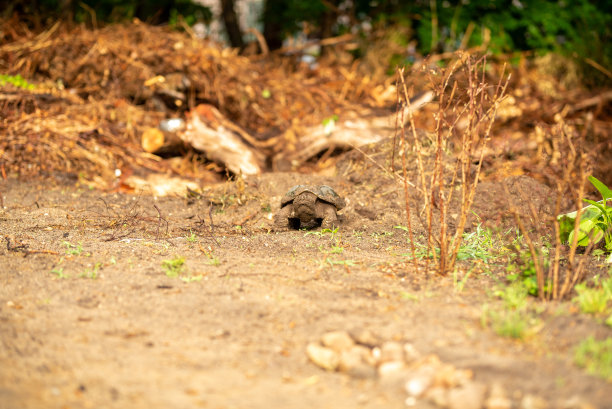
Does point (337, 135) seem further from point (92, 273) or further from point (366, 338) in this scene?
point (366, 338)

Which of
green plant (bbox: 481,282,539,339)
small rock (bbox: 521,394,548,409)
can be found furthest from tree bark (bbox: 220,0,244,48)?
small rock (bbox: 521,394,548,409)

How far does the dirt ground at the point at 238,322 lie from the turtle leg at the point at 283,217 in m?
0.14

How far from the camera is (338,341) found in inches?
91.7

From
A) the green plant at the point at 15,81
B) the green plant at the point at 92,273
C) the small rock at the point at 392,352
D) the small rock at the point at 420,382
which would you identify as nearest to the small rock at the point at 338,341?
the small rock at the point at 392,352

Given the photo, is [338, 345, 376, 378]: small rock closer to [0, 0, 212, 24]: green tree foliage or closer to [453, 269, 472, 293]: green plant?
[453, 269, 472, 293]: green plant

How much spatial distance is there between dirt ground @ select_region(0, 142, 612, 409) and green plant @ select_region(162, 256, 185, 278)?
0.10 feet

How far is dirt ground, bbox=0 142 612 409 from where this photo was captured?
206cm

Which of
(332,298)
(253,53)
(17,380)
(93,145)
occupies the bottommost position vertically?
(17,380)

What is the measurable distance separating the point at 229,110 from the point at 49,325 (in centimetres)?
502

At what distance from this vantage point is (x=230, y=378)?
7.08ft

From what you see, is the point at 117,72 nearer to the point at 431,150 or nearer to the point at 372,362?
the point at 431,150

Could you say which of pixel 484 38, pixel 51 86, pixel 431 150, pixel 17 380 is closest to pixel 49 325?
pixel 17 380

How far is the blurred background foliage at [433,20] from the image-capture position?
27.2 feet

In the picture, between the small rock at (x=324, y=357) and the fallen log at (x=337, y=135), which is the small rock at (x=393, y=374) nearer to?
the small rock at (x=324, y=357)
